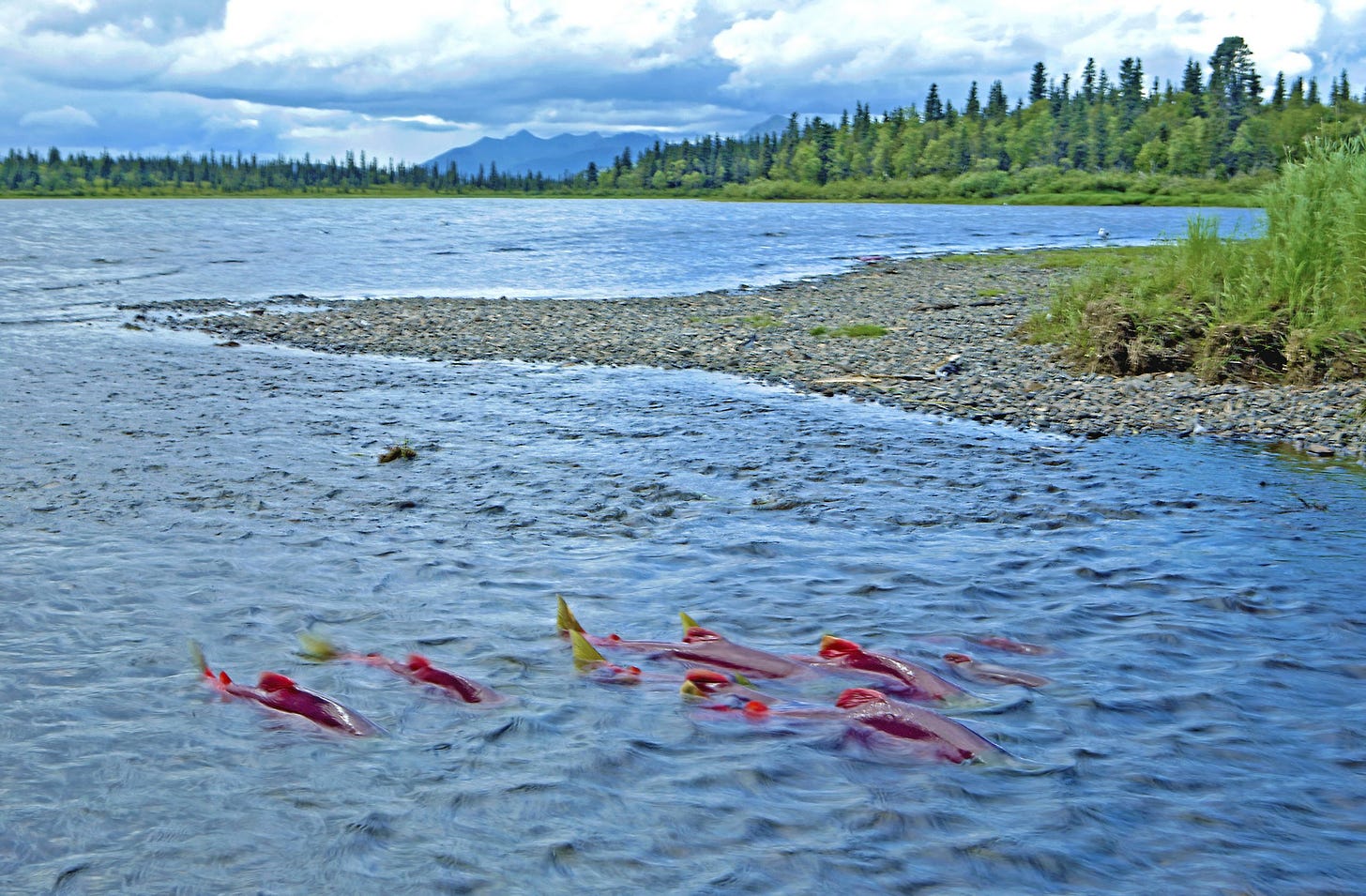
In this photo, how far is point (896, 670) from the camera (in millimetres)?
8445

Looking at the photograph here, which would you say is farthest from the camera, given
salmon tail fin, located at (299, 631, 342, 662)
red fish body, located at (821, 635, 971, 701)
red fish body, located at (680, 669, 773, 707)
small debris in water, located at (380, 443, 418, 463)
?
small debris in water, located at (380, 443, 418, 463)

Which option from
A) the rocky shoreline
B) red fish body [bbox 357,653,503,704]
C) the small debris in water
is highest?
the rocky shoreline

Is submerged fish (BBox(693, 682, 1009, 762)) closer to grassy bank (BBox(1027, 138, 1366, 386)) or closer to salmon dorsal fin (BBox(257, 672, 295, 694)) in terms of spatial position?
salmon dorsal fin (BBox(257, 672, 295, 694))

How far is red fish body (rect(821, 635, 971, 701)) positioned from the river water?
1.04 feet

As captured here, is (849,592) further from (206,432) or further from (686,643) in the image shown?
(206,432)

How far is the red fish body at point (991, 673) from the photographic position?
862cm

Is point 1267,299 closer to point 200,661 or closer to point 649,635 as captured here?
point 649,635

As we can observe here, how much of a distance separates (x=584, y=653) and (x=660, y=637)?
3.07ft

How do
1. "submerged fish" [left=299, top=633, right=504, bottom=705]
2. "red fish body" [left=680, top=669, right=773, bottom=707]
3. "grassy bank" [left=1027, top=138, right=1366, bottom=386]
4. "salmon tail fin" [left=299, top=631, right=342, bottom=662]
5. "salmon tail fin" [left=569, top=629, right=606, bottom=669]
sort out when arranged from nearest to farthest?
"red fish body" [left=680, top=669, right=773, bottom=707] → "submerged fish" [left=299, top=633, right=504, bottom=705] → "salmon tail fin" [left=569, top=629, right=606, bottom=669] → "salmon tail fin" [left=299, top=631, right=342, bottom=662] → "grassy bank" [left=1027, top=138, right=1366, bottom=386]

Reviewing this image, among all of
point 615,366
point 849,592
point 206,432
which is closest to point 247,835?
point 849,592

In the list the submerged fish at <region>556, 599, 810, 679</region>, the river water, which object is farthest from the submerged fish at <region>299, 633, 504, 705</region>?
the submerged fish at <region>556, 599, 810, 679</region>

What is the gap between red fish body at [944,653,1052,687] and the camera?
28.3ft

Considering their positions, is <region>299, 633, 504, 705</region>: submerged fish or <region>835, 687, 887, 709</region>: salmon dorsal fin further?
<region>299, 633, 504, 705</region>: submerged fish

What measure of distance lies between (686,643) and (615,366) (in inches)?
637
